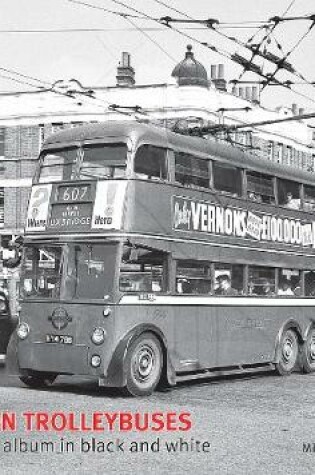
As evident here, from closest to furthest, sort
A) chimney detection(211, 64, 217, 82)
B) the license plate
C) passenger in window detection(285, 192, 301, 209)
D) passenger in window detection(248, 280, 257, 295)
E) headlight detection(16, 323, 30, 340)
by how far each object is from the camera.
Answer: the license plate < headlight detection(16, 323, 30, 340) < passenger in window detection(248, 280, 257, 295) < passenger in window detection(285, 192, 301, 209) < chimney detection(211, 64, 217, 82)

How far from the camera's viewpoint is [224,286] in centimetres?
1528

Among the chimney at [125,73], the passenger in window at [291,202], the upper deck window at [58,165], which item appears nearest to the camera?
the upper deck window at [58,165]

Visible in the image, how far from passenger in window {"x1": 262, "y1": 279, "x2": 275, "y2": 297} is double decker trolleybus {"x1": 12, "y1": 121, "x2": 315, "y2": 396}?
40cm

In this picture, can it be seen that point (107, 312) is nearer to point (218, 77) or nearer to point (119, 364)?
point (119, 364)

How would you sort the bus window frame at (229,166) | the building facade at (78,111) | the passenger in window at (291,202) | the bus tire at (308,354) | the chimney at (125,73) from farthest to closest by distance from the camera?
the chimney at (125,73) < the building facade at (78,111) < the bus tire at (308,354) < the passenger in window at (291,202) < the bus window frame at (229,166)

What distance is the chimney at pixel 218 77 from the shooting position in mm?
48562

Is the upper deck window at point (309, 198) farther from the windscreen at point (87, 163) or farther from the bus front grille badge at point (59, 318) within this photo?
the bus front grille badge at point (59, 318)

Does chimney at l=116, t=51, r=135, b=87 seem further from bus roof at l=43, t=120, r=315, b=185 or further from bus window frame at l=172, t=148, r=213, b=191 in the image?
bus window frame at l=172, t=148, r=213, b=191

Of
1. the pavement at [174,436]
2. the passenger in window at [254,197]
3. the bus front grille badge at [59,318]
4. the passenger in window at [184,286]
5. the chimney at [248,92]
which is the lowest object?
the pavement at [174,436]

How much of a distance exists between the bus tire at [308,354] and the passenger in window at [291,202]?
255 centimetres

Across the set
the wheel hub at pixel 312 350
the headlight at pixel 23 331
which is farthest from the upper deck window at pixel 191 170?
the wheel hub at pixel 312 350

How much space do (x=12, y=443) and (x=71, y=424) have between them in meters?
1.31

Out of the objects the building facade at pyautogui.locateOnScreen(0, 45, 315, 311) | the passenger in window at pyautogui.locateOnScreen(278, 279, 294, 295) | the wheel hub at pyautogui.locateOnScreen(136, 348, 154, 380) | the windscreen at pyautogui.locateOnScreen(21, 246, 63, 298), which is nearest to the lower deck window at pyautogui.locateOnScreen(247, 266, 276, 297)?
the passenger in window at pyautogui.locateOnScreen(278, 279, 294, 295)

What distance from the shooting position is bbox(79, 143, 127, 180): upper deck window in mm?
13477
